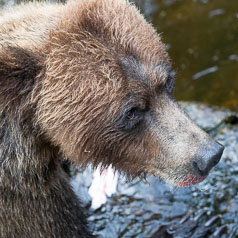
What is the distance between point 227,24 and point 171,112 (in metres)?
6.03

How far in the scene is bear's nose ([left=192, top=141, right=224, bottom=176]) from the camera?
150 inches

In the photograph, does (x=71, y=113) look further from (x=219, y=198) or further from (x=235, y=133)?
(x=235, y=133)

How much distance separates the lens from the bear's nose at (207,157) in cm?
382

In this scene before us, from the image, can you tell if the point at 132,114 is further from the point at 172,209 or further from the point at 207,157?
the point at 172,209

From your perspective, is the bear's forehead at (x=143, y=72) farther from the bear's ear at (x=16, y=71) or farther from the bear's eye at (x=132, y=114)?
the bear's ear at (x=16, y=71)

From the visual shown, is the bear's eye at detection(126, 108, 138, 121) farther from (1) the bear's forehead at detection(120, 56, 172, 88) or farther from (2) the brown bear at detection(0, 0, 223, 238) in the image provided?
(1) the bear's forehead at detection(120, 56, 172, 88)

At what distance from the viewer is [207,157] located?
381 cm

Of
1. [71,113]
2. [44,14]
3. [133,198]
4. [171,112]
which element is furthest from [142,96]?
[133,198]

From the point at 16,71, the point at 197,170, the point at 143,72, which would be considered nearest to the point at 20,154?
the point at 16,71

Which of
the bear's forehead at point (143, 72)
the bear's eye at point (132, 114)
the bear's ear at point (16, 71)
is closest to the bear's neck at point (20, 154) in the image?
the bear's ear at point (16, 71)

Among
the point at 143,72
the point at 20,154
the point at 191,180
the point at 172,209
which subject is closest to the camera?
the point at 143,72

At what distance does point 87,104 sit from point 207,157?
0.99 m

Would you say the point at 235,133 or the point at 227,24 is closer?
the point at 235,133

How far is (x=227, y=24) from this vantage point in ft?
31.4
